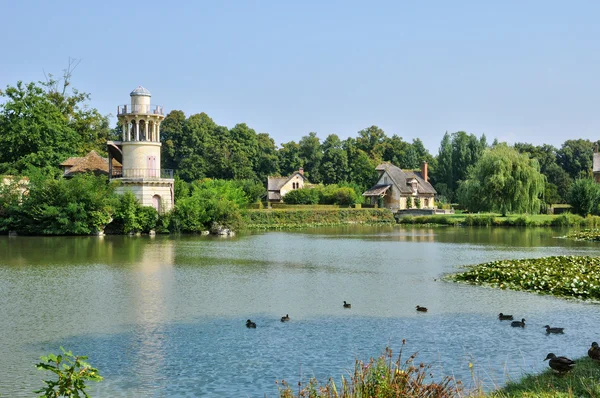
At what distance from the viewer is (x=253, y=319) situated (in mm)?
17656

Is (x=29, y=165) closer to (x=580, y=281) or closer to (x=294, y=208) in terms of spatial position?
(x=294, y=208)

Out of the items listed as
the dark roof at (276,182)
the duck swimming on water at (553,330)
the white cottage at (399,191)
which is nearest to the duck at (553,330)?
the duck swimming on water at (553,330)

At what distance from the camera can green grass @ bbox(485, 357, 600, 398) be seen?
9594 millimetres

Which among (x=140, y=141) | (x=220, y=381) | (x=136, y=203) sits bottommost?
(x=220, y=381)

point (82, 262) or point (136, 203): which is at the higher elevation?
point (136, 203)

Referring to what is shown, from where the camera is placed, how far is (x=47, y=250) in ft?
120

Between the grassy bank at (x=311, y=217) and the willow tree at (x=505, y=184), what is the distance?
11.0m

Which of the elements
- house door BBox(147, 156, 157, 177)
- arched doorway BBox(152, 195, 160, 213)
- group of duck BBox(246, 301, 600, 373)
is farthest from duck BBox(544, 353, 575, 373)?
house door BBox(147, 156, 157, 177)

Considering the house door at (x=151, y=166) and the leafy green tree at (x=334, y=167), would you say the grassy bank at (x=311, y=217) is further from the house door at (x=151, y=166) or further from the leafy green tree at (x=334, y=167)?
the leafy green tree at (x=334, y=167)

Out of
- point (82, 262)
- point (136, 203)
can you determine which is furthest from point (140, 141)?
point (82, 262)

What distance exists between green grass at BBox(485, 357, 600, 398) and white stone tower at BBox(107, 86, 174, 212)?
1694 inches

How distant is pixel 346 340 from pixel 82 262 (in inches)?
733

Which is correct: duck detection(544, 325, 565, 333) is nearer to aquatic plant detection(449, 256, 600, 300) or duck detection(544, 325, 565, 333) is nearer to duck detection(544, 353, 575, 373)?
duck detection(544, 353, 575, 373)

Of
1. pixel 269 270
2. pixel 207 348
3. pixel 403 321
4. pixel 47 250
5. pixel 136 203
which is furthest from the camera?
pixel 136 203
